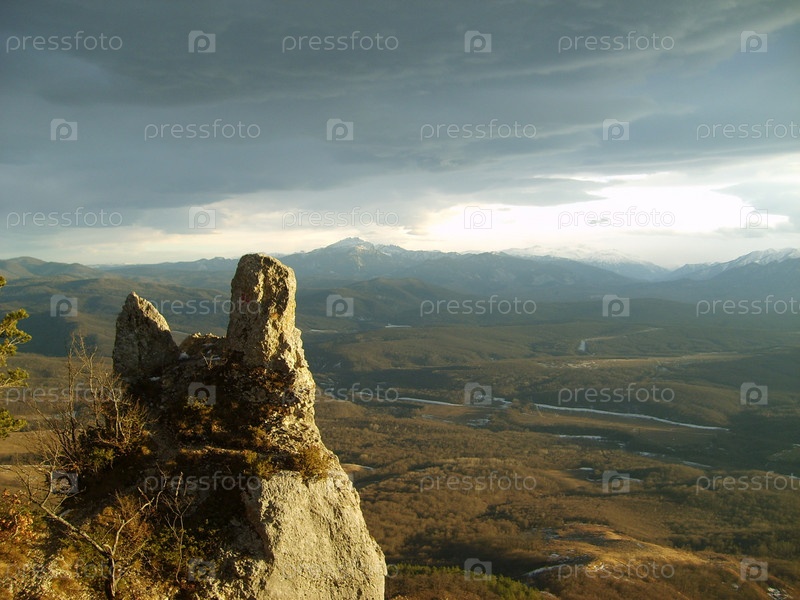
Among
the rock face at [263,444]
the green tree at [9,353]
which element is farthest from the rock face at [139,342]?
the green tree at [9,353]

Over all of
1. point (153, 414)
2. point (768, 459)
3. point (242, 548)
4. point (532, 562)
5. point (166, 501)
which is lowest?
point (768, 459)

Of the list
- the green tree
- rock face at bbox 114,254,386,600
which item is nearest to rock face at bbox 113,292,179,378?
rock face at bbox 114,254,386,600

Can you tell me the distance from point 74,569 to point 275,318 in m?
10.4

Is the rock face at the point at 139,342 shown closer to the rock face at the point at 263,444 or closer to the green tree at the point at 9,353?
the rock face at the point at 263,444

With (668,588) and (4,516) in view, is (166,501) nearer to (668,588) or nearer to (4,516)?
(4,516)

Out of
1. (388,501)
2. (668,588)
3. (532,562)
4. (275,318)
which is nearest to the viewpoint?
(275,318)

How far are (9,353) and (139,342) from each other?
716 cm

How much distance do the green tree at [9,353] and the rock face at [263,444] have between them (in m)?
5.83

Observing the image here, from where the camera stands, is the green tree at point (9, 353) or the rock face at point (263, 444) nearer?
the rock face at point (263, 444)

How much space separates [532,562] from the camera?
2285 inches

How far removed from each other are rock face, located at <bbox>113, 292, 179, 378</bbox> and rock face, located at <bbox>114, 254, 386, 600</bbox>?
0.14ft

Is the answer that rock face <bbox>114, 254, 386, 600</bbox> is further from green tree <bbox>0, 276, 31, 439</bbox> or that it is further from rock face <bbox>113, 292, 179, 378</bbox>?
green tree <bbox>0, 276, 31, 439</bbox>

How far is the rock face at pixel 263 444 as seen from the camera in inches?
680

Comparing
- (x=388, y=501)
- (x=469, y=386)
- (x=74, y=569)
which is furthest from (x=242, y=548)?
(x=469, y=386)
